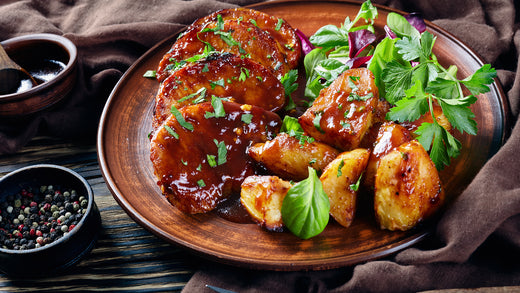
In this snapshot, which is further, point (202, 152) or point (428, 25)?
point (428, 25)

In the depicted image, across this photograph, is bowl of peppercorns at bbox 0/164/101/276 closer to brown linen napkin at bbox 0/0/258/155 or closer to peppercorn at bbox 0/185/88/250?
peppercorn at bbox 0/185/88/250

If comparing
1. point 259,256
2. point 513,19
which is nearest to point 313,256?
point 259,256

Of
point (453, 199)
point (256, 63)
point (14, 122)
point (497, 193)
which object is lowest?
point (14, 122)

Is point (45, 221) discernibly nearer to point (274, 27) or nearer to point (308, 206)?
point (308, 206)

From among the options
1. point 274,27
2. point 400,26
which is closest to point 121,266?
point 274,27

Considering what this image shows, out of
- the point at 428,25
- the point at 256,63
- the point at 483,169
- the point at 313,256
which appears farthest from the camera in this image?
the point at 428,25

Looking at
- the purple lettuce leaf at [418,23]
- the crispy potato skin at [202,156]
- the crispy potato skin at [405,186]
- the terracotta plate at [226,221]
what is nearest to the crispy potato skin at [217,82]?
the crispy potato skin at [202,156]

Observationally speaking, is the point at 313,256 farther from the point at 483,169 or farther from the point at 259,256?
the point at 483,169

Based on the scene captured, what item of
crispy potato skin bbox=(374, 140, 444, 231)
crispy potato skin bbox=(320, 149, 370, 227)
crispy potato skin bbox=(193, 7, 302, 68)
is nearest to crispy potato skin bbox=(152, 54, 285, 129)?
crispy potato skin bbox=(193, 7, 302, 68)
